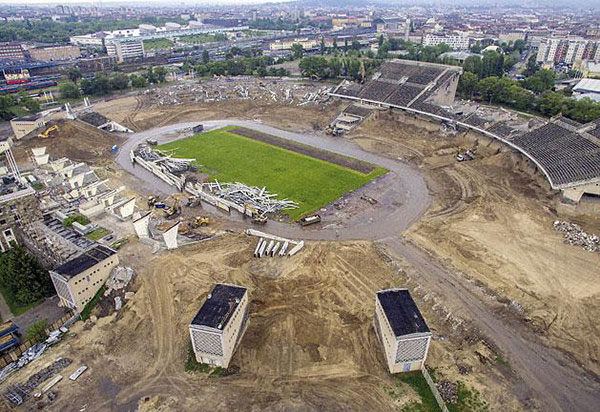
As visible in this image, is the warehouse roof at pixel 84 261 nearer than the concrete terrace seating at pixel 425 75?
Yes

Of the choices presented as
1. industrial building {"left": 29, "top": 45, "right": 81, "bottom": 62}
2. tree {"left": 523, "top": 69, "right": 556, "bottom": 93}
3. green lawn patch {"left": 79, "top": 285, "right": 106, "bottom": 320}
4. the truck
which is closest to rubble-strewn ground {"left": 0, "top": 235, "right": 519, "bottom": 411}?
green lawn patch {"left": 79, "top": 285, "right": 106, "bottom": 320}

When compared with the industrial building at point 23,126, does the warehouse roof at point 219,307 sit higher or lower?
higher

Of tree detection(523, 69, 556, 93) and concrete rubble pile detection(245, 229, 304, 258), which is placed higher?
tree detection(523, 69, 556, 93)

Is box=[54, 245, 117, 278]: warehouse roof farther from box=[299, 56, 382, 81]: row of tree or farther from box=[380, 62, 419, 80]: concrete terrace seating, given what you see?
box=[299, 56, 382, 81]: row of tree

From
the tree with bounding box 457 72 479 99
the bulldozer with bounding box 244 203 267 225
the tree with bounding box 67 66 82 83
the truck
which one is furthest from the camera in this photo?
the tree with bounding box 67 66 82 83

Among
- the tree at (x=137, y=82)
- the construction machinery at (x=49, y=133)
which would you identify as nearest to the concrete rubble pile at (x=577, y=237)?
the construction machinery at (x=49, y=133)

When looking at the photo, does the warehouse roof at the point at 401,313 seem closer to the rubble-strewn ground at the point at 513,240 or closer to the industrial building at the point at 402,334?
the industrial building at the point at 402,334

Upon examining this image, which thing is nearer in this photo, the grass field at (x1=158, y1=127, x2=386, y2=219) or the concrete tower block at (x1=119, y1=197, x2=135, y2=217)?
the concrete tower block at (x1=119, y1=197, x2=135, y2=217)
